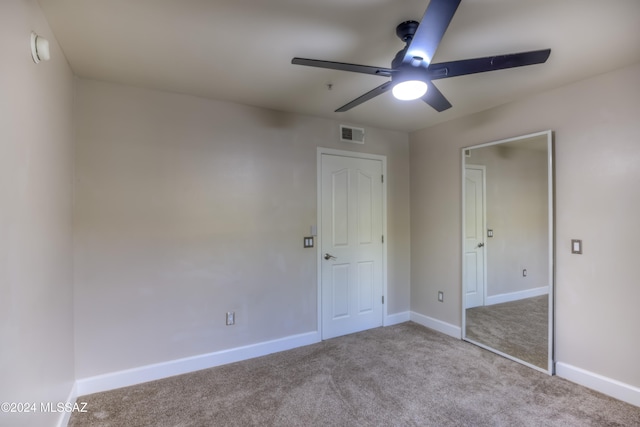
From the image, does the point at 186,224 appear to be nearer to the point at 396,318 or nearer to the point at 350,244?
the point at 350,244

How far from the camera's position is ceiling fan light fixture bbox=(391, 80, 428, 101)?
1.65m

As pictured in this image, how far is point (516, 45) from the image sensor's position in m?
1.97

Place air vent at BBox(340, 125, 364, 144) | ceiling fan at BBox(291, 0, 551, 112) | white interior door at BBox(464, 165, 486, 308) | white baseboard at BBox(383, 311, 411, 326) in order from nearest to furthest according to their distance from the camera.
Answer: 1. ceiling fan at BBox(291, 0, 551, 112)
2. white interior door at BBox(464, 165, 486, 308)
3. air vent at BBox(340, 125, 364, 144)
4. white baseboard at BBox(383, 311, 411, 326)

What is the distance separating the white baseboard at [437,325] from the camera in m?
3.46

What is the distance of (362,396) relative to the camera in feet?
7.73

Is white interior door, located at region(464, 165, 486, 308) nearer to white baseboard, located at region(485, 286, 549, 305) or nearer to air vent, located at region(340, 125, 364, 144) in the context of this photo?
white baseboard, located at region(485, 286, 549, 305)

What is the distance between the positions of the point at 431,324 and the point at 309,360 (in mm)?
1709

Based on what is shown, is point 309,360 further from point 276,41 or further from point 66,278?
point 276,41

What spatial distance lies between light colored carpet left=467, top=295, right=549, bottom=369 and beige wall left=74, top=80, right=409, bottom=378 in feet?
6.00

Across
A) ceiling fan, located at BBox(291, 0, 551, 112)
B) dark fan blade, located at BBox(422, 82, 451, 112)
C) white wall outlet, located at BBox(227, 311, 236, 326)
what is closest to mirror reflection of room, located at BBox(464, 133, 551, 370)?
dark fan blade, located at BBox(422, 82, 451, 112)

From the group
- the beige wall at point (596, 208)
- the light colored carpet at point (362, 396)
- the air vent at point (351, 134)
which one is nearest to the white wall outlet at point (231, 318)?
the light colored carpet at point (362, 396)

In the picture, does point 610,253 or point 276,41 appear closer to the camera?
point 276,41

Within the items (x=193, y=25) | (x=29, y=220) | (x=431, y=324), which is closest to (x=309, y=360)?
(x=431, y=324)

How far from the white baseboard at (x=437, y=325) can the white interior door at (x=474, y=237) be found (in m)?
0.33
